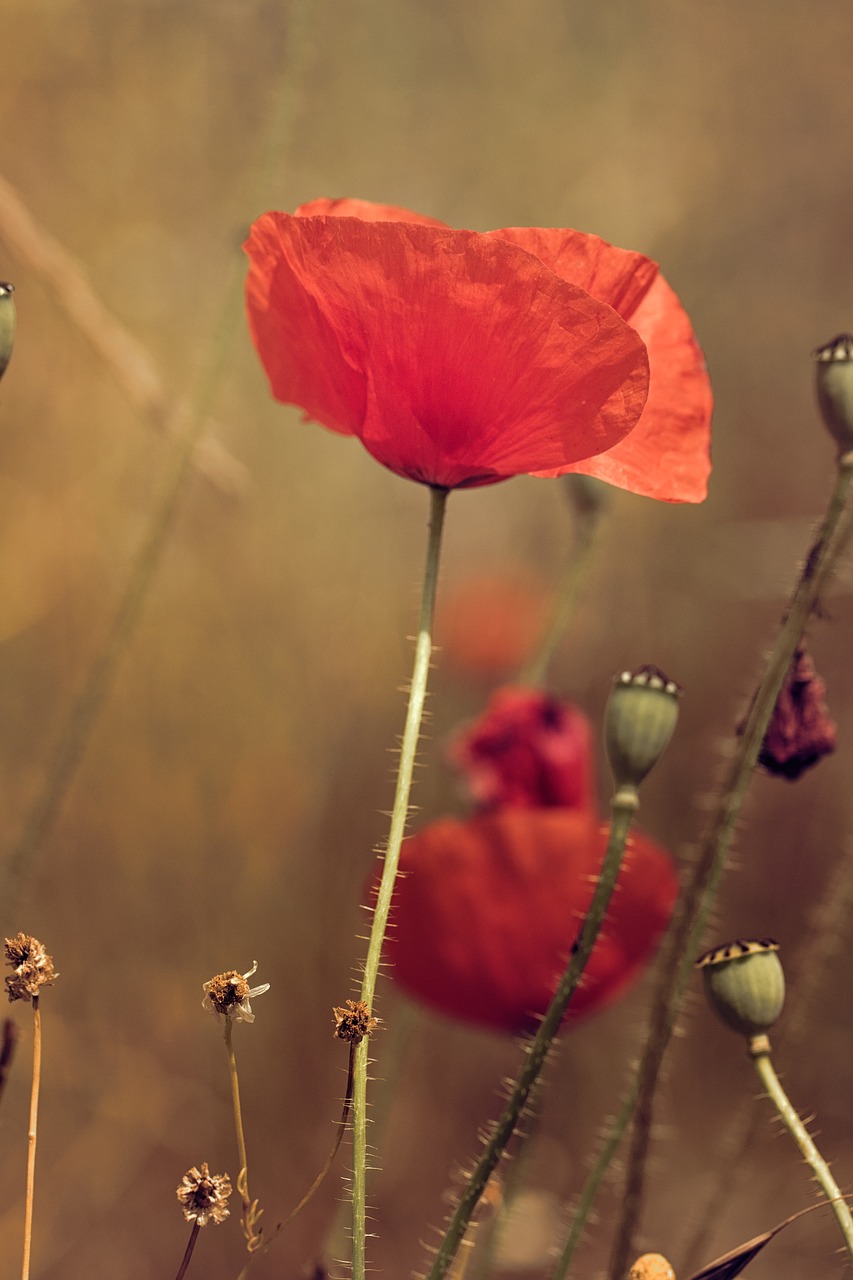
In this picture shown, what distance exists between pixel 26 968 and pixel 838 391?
36cm

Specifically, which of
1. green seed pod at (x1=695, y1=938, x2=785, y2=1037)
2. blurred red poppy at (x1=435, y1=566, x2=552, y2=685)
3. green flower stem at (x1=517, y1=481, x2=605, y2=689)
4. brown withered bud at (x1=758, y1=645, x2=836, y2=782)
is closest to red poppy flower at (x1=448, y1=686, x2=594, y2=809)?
green flower stem at (x1=517, y1=481, x2=605, y2=689)

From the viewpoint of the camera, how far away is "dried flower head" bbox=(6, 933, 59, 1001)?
1.16ft

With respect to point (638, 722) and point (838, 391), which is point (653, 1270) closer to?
point (638, 722)

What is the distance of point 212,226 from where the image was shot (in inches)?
66.3

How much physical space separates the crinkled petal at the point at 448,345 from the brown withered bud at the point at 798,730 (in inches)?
6.8

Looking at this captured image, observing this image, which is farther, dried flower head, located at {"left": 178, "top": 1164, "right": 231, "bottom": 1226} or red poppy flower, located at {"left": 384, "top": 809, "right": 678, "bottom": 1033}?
red poppy flower, located at {"left": 384, "top": 809, "right": 678, "bottom": 1033}

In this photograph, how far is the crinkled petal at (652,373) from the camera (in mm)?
451

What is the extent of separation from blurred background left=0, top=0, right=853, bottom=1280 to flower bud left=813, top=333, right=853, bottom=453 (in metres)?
0.59

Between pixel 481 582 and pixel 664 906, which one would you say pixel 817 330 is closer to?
pixel 481 582

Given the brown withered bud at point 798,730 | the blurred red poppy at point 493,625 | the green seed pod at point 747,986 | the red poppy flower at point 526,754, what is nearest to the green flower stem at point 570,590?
the red poppy flower at point 526,754

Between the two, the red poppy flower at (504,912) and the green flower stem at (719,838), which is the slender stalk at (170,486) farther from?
the green flower stem at (719,838)

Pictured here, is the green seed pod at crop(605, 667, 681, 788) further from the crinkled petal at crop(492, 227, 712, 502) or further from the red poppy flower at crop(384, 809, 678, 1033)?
the red poppy flower at crop(384, 809, 678, 1033)

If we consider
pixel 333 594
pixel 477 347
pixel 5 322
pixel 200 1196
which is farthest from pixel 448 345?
pixel 333 594

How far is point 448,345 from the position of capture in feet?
1.41
